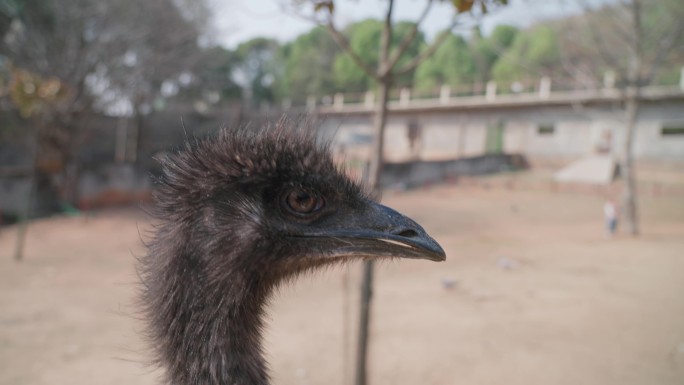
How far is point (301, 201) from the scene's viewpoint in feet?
5.32

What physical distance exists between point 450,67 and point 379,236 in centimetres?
3601

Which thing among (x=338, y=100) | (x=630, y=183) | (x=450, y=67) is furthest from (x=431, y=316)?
(x=450, y=67)

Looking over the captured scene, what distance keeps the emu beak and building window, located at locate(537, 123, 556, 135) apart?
2576 centimetres

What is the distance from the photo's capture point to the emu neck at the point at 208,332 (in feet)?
4.84

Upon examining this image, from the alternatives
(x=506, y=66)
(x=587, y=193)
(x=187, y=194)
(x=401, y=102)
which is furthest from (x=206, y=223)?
(x=506, y=66)

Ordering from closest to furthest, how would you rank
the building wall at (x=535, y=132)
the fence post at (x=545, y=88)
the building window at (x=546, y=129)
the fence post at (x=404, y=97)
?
the building wall at (x=535, y=132)
the building window at (x=546, y=129)
the fence post at (x=545, y=88)
the fence post at (x=404, y=97)

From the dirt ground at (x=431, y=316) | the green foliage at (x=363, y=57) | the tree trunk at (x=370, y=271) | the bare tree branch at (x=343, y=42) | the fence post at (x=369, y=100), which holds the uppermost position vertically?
the green foliage at (x=363, y=57)

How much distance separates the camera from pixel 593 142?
77.0 feet

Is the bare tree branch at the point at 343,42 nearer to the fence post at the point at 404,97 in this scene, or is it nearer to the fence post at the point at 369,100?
A: the fence post at the point at 369,100

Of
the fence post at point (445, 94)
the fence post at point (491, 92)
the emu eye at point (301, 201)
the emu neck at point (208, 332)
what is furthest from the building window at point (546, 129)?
the emu neck at point (208, 332)

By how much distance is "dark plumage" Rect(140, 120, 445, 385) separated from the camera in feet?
4.93

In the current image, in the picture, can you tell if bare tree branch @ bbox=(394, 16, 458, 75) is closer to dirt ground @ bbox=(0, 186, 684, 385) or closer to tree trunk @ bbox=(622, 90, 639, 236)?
dirt ground @ bbox=(0, 186, 684, 385)

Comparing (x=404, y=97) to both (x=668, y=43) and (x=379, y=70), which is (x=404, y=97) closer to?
(x=668, y=43)

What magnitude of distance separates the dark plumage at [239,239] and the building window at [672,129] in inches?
963
